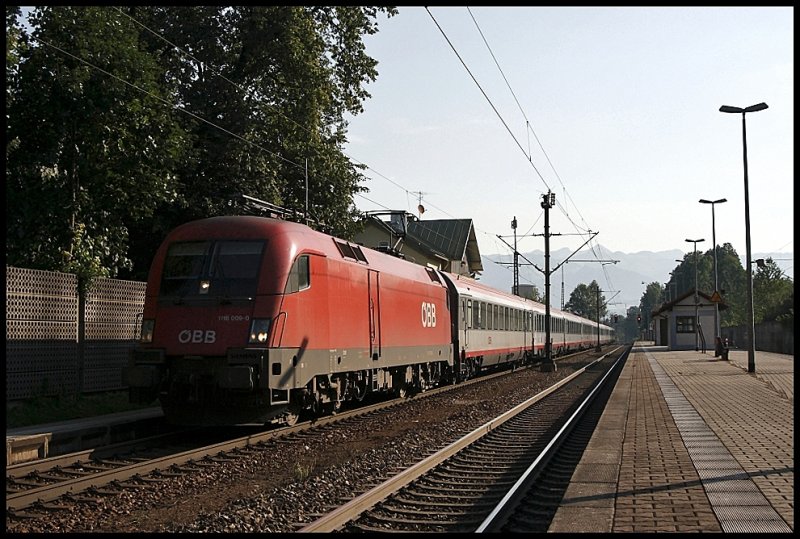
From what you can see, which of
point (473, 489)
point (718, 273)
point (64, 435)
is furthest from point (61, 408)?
point (718, 273)

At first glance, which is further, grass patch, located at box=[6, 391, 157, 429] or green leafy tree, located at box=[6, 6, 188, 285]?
green leafy tree, located at box=[6, 6, 188, 285]

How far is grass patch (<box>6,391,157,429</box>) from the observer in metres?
14.8

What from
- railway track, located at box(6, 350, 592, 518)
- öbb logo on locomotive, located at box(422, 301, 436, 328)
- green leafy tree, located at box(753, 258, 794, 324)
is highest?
green leafy tree, located at box(753, 258, 794, 324)

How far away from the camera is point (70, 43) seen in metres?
19.6

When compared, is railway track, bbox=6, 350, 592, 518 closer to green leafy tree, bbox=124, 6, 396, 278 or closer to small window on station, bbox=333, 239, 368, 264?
small window on station, bbox=333, 239, 368, 264

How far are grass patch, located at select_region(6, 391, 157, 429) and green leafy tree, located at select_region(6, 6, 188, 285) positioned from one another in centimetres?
233

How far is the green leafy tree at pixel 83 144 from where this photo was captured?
1845 cm

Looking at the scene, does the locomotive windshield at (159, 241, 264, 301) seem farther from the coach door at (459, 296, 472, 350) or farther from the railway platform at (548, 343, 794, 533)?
the coach door at (459, 296, 472, 350)

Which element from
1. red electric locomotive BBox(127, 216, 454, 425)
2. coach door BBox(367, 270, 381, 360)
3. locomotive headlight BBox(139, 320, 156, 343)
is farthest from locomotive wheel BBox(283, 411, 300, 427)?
coach door BBox(367, 270, 381, 360)

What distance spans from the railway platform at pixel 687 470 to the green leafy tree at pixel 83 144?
1099cm

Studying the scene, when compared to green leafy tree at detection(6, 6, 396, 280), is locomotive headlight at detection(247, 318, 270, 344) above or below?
below

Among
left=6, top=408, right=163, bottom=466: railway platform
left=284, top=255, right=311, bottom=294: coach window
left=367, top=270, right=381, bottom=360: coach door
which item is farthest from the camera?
left=367, top=270, right=381, bottom=360: coach door

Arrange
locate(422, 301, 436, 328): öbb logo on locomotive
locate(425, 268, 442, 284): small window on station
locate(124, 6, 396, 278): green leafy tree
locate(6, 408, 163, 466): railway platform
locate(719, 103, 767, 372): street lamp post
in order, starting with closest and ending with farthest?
locate(6, 408, 163, 466): railway platform
locate(422, 301, 436, 328): öbb logo on locomotive
locate(425, 268, 442, 284): small window on station
locate(124, 6, 396, 278): green leafy tree
locate(719, 103, 767, 372): street lamp post

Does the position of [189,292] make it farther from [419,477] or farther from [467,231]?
[467,231]
